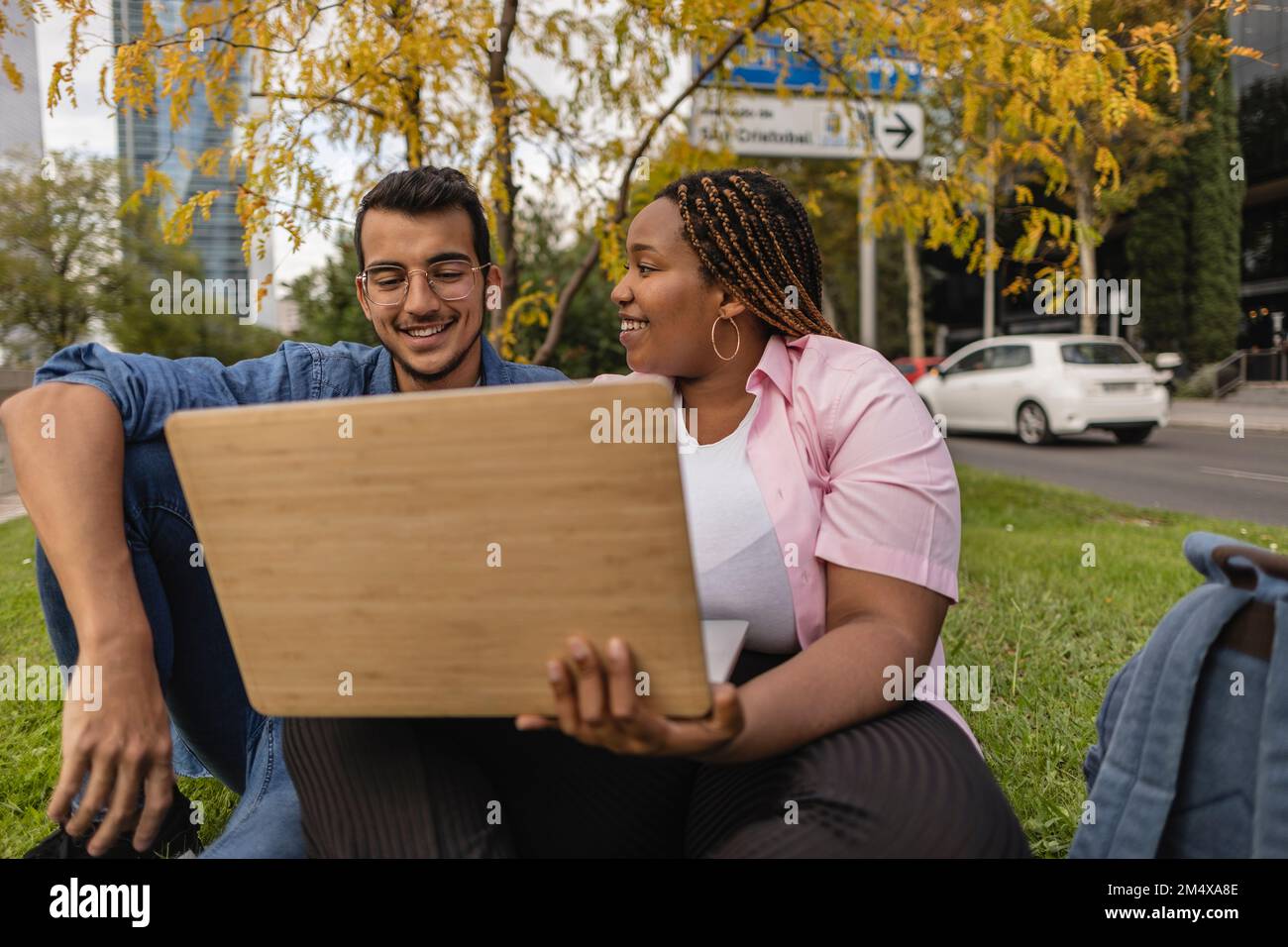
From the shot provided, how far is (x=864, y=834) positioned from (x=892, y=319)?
3777 cm

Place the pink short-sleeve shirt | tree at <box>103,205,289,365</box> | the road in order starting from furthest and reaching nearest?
tree at <box>103,205,289,365</box>, the road, the pink short-sleeve shirt

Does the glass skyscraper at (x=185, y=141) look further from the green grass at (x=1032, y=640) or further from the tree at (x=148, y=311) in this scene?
the tree at (x=148, y=311)

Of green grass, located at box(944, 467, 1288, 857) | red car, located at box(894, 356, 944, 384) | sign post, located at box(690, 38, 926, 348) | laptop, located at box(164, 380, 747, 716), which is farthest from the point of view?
red car, located at box(894, 356, 944, 384)

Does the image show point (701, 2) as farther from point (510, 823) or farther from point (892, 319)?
point (892, 319)

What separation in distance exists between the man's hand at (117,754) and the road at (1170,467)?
22.4 feet

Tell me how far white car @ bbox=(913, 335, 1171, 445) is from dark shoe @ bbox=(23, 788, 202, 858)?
1080 cm

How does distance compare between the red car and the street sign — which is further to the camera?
the red car

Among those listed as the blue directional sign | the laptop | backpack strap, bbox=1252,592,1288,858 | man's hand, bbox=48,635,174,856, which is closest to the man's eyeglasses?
man's hand, bbox=48,635,174,856

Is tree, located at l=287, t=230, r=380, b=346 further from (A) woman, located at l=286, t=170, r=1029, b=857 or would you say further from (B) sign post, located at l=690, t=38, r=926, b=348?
(A) woman, located at l=286, t=170, r=1029, b=857

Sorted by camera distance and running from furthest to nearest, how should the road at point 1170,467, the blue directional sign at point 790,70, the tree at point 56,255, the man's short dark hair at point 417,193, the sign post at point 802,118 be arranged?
the tree at point 56,255 < the road at point 1170,467 < the sign post at point 802,118 < the blue directional sign at point 790,70 < the man's short dark hair at point 417,193

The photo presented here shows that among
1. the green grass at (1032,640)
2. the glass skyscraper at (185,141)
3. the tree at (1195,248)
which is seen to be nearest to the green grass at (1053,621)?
the green grass at (1032,640)

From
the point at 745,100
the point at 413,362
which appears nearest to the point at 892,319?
the point at 745,100

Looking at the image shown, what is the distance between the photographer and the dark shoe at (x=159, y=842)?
61.2 inches

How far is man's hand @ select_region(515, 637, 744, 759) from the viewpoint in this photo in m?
0.96
